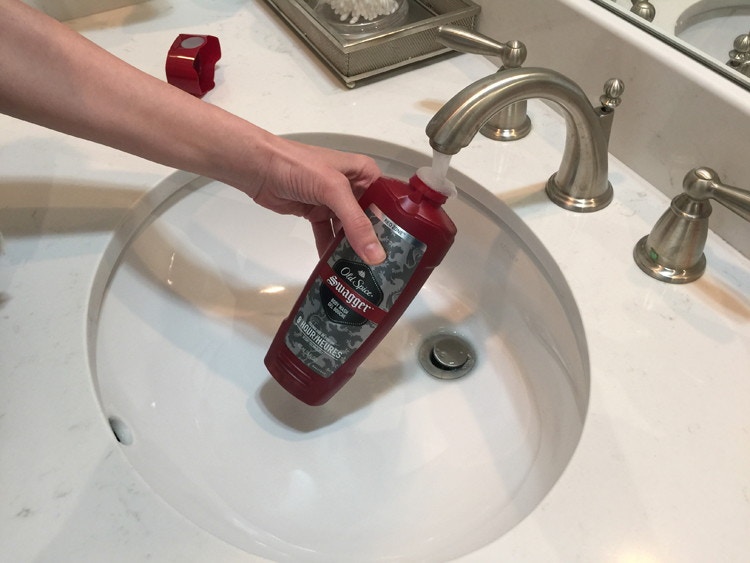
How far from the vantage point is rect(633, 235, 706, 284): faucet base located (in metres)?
0.53

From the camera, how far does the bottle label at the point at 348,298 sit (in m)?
0.47

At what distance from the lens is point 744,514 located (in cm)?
40

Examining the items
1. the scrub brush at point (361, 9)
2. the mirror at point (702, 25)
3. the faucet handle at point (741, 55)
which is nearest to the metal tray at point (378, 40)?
the scrub brush at point (361, 9)

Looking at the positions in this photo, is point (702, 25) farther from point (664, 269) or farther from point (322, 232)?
point (322, 232)

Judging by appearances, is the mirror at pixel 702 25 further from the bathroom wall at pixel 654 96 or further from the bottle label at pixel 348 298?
the bottle label at pixel 348 298

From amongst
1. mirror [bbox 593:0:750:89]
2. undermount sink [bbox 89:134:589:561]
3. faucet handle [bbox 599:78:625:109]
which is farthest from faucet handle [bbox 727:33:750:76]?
undermount sink [bbox 89:134:589:561]

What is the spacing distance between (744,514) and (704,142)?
0.31 m

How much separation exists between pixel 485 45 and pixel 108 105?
351 mm

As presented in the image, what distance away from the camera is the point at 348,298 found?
1.60 feet

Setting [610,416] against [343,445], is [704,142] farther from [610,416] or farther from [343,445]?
[343,445]

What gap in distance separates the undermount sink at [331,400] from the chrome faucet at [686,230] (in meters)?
0.08

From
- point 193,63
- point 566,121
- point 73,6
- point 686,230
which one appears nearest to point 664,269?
point 686,230

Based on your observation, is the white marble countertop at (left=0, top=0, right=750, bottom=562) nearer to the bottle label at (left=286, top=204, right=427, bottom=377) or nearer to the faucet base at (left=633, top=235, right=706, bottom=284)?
the faucet base at (left=633, top=235, right=706, bottom=284)

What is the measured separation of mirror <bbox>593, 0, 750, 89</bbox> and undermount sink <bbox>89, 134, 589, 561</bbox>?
0.22 meters
